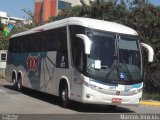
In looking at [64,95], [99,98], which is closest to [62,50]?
[64,95]

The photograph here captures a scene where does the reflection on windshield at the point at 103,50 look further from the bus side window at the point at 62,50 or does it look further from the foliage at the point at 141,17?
the foliage at the point at 141,17

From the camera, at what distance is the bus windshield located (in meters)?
15.3

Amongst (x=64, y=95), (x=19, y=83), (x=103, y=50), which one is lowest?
(x=19, y=83)

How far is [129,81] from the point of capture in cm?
1576

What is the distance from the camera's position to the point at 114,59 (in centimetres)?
1566

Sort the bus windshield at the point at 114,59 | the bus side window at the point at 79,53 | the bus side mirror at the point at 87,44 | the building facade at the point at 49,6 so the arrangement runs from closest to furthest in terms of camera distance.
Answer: the bus side mirror at the point at 87,44 → the bus windshield at the point at 114,59 → the bus side window at the point at 79,53 → the building facade at the point at 49,6

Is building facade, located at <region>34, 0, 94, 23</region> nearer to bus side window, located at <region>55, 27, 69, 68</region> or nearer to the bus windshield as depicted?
bus side window, located at <region>55, 27, 69, 68</region>

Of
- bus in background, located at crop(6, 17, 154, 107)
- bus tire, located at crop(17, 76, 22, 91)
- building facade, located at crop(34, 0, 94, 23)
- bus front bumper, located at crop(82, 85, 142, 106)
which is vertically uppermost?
building facade, located at crop(34, 0, 94, 23)

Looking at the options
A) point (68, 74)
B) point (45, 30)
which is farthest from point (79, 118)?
point (45, 30)

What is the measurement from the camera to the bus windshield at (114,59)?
15.3m

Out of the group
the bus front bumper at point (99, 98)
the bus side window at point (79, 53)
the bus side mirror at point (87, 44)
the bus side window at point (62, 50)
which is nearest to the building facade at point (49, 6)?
the bus side window at point (62, 50)

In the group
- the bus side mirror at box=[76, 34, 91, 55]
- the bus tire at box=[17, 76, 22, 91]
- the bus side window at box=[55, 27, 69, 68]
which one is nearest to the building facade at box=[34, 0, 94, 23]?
the bus tire at box=[17, 76, 22, 91]

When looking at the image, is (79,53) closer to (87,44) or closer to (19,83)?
(87,44)

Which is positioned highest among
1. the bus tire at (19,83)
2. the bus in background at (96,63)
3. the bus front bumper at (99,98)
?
the bus in background at (96,63)
